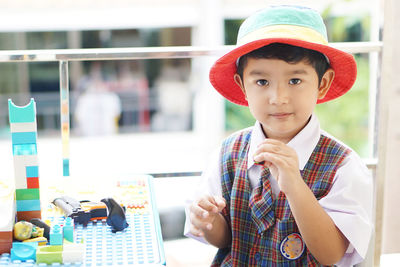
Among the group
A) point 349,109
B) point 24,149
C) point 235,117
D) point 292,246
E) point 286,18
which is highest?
point 286,18

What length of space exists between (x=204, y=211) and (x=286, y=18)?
1.34ft

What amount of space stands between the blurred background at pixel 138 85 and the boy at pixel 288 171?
7.03 metres

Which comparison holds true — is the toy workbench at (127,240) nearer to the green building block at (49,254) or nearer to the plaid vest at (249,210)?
the green building block at (49,254)

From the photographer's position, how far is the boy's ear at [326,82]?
3.68ft

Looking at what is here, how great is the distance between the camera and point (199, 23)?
957 centimetres

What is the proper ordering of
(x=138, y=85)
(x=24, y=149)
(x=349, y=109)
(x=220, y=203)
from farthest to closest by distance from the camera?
(x=138, y=85)
(x=349, y=109)
(x=220, y=203)
(x=24, y=149)

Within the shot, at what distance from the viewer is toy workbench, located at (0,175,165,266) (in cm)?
85

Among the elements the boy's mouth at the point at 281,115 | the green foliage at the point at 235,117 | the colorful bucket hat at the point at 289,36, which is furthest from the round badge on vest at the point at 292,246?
the green foliage at the point at 235,117

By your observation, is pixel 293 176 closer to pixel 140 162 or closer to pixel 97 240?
pixel 97 240

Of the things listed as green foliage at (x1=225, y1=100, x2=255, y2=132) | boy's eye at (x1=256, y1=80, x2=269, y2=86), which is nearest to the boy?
boy's eye at (x1=256, y1=80, x2=269, y2=86)

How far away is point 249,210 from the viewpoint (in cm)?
115

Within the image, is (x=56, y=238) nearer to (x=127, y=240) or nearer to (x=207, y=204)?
(x=127, y=240)

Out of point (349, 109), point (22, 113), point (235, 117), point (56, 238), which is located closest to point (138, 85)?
point (235, 117)

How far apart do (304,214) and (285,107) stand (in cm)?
21
